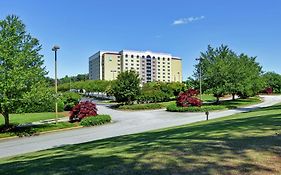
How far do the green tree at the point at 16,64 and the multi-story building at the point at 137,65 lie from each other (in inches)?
5132

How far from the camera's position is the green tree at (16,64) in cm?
2178

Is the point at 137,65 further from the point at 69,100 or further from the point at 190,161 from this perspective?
the point at 190,161

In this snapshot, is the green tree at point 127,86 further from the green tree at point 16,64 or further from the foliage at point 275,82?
the foliage at point 275,82

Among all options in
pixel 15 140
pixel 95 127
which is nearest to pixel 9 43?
pixel 15 140

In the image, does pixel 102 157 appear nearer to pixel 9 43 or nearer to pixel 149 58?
pixel 9 43

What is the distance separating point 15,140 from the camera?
21.4 metres

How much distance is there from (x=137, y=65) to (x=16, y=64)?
147747mm

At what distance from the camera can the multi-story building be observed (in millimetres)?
163625

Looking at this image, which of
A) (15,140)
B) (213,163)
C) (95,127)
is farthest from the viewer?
(95,127)

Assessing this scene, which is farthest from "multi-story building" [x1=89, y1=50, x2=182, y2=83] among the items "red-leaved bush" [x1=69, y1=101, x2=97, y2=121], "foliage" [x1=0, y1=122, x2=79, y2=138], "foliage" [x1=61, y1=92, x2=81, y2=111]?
"foliage" [x1=0, y1=122, x2=79, y2=138]

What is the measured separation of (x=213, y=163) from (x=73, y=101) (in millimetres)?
39564

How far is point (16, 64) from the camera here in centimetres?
2248

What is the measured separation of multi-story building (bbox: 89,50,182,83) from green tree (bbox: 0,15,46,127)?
130 meters

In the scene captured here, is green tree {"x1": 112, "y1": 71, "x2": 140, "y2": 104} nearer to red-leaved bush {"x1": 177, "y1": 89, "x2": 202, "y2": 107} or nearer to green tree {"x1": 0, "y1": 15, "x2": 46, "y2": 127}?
red-leaved bush {"x1": 177, "y1": 89, "x2": 202, "y2": 107}
